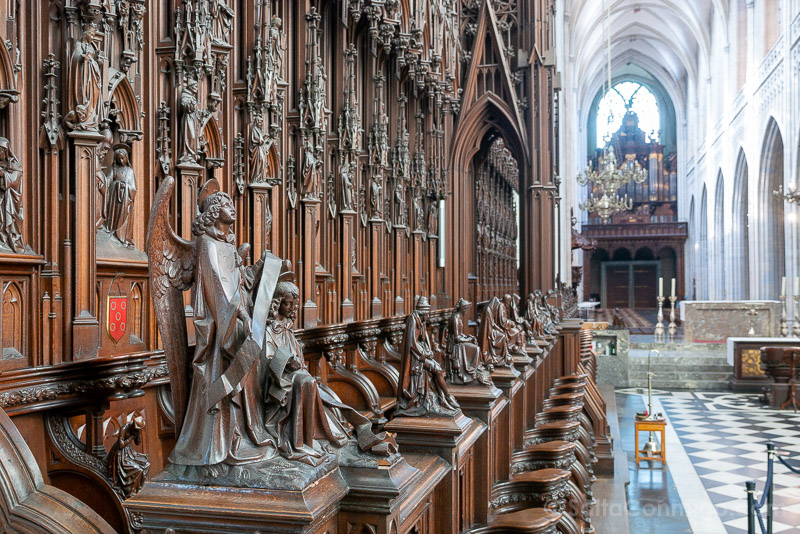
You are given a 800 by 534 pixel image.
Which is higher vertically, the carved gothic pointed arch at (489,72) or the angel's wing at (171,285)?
the carved gothic pointed arch at (489,72)

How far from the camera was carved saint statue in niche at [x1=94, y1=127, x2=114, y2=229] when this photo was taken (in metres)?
3.01

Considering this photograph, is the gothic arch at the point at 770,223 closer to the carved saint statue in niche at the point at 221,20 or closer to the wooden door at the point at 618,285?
the wooden door at the point at 618,285

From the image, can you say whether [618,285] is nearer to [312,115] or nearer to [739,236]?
[739,236]

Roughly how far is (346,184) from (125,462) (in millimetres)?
3530

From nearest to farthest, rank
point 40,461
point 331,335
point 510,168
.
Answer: point 40,461, point 331,335, point 510,168

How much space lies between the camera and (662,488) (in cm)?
820

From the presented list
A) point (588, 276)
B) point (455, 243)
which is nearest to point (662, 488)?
point (455, 243)

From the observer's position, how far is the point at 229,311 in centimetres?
184

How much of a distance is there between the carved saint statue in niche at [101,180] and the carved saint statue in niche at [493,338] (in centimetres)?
209

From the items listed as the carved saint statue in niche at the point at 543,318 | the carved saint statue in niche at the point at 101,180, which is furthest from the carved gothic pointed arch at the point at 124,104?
the carved saint statue in niche at the point at 543,318

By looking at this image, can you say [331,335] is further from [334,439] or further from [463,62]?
[463,62]

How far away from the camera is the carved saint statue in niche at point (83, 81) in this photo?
9.31 ft

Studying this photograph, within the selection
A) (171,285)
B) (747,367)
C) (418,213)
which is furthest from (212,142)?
(747,367)

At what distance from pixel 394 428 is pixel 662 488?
252 inches
